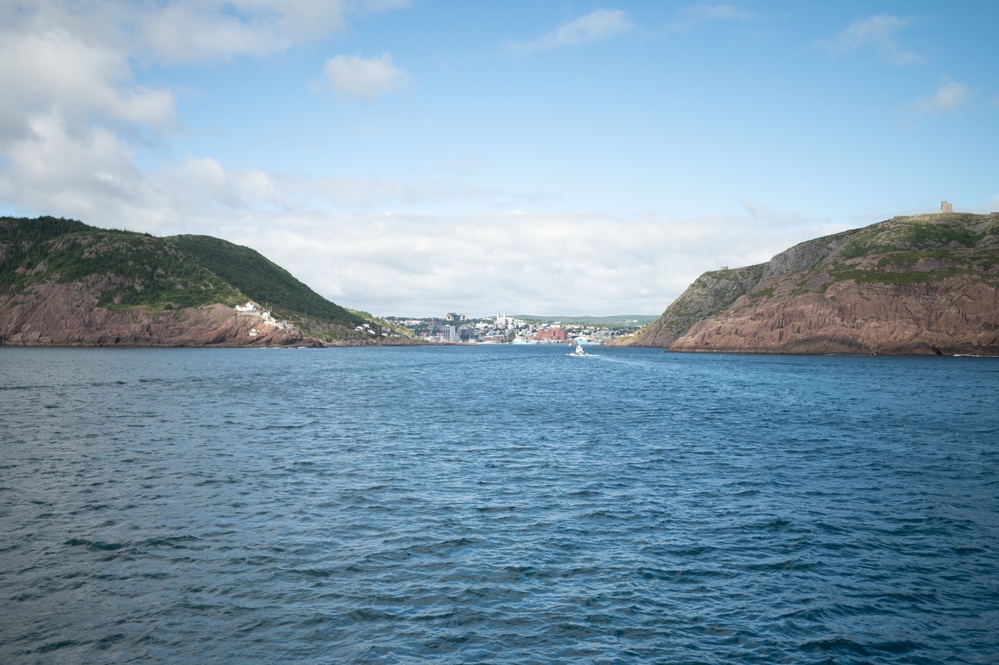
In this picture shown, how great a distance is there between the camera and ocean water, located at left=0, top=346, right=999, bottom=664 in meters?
16.7

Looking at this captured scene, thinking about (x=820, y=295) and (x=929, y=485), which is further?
(x=820, y=295)

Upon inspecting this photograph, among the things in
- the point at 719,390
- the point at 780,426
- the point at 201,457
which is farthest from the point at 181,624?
the point at 719,390

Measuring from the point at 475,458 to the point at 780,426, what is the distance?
111 ft

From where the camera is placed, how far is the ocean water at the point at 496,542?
1669 centimetres

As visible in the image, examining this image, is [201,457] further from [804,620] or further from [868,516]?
[868,516]

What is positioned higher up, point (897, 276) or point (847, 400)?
Result: point (897, 276)

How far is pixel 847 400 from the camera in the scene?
7600 cm

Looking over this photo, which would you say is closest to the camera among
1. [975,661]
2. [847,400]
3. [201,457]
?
[975,661]

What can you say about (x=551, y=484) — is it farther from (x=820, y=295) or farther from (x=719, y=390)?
(x=820, y=295)

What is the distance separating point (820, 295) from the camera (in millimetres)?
192250

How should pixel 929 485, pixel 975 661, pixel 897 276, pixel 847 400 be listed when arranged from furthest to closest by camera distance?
pixel 897 276, pixel 847 400, pixel 929 485, pixel 975 661

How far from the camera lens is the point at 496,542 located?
2433 centimetres

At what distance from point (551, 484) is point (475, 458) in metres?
8.80

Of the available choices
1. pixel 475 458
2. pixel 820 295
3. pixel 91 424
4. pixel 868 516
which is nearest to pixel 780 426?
pixel 868 516
